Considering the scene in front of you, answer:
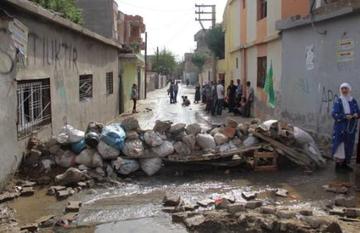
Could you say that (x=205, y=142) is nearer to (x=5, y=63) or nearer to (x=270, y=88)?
(x=5, y=63)

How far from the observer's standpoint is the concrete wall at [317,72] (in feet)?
31.7

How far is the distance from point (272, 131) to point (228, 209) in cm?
346

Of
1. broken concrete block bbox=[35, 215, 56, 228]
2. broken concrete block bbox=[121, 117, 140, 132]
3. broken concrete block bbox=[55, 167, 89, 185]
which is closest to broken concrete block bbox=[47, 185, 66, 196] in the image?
broken concrete block bbox=[55, 167, 89, 185]

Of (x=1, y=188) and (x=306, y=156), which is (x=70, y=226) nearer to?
(x=1, y=188)

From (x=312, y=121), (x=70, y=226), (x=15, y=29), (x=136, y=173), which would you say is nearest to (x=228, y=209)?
(x=70, y=226)

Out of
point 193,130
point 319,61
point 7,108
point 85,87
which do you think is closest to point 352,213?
point 193,130

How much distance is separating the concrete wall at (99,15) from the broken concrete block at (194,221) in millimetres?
22019

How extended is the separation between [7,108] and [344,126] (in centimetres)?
590

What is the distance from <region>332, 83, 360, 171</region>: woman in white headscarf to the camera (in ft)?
28.3

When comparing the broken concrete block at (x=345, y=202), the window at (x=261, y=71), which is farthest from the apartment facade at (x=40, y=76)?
the window at (x=261, y=71)

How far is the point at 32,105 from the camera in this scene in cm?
916

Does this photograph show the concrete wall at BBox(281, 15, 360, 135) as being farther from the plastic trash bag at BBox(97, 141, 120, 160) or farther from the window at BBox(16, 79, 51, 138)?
the window at BBox(16, 79, 51, 138)

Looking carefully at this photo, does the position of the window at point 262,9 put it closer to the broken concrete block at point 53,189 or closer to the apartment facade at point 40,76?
the apartment facade at point 40,76

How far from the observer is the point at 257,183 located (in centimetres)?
822
